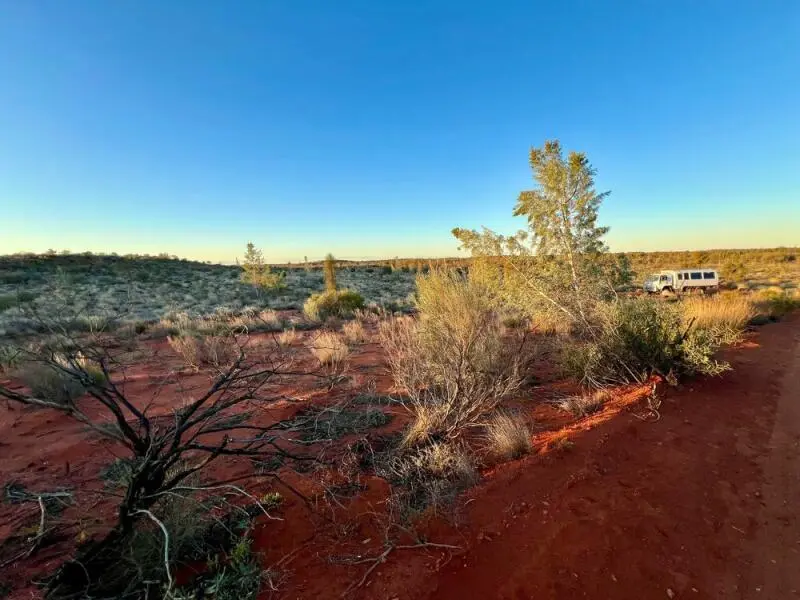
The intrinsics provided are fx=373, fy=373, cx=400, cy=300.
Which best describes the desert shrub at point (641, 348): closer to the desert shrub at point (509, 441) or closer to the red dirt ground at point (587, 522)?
the red dirt ground at point (587, 522)

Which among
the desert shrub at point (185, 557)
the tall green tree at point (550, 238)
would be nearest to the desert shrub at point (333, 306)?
the tall green tree at point (550, 238)

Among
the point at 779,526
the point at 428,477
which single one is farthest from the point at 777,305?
the point at 428,477

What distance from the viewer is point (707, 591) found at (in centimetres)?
229

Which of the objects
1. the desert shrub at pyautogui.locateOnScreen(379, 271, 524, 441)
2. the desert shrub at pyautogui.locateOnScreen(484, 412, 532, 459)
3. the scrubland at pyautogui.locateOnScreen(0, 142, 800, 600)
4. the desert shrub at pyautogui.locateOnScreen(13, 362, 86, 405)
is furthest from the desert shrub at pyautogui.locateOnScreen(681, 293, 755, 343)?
the desert shrub at pyautogui.locateOnScreen(13, 362, 86, 405)

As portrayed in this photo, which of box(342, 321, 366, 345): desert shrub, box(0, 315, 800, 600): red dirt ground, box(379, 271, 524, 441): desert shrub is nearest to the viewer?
box(0, 315, 800, 600): red dirt ground

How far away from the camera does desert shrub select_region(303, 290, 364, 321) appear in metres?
15.7

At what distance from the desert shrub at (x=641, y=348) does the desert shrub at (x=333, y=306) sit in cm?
1096

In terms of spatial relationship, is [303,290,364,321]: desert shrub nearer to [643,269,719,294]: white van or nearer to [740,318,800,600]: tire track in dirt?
[740,318,800,600]: tire track in dirt

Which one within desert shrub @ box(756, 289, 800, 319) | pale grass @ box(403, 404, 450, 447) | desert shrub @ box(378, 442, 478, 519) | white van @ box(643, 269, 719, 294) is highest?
white van @ box(643, 269, 719, 294)

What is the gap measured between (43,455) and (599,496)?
20.2 feet

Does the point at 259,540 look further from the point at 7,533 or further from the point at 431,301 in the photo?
the point at 431,301

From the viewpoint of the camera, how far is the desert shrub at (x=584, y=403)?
511 centimetres

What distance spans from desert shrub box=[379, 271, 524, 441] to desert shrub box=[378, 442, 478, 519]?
0.44m

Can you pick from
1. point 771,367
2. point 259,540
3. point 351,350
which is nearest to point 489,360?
point 259,540
